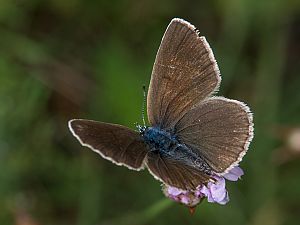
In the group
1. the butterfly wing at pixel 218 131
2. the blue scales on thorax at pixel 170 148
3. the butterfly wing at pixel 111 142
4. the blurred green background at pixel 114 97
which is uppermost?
the butterfly wing at pixel 218 131

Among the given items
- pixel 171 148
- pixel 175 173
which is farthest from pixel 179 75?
pixel 175 173

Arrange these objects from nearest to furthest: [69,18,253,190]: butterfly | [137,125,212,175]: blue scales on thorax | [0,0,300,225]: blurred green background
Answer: [69,18,253,190]: butterfly
[137,125,212,175]: blue scales on thorax
[0,0,300,225]: blurred green background

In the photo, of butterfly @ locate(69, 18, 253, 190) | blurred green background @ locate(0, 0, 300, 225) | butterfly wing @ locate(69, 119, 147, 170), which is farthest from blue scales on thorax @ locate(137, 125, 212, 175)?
blurred green background @ locate(0, 0, 300, 225)

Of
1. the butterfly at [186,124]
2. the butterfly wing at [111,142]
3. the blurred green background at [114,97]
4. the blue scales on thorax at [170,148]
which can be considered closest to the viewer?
the butterfly wing at [111,142]

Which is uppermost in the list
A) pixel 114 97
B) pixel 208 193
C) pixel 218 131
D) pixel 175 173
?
pixel 218 131

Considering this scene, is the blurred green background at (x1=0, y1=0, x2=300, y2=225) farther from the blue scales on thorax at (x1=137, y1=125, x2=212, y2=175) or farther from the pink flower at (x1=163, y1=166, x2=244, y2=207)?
the blue scales on thorax at (x1=137, y1=125, x2=212, y2=175)

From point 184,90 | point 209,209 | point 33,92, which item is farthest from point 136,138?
point 33,92

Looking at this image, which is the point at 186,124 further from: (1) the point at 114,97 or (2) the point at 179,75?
(1) the point at 114,97

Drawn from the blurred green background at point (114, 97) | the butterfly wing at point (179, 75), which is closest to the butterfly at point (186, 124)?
the butterfly wing at point (179, 75)

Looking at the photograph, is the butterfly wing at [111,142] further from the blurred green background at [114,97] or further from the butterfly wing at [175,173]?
the blurred green background at [114,97]
